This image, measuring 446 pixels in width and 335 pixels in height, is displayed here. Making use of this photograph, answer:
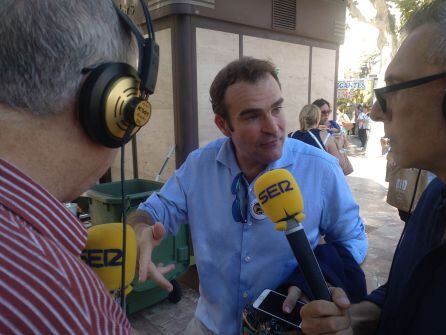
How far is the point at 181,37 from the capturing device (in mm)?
4051

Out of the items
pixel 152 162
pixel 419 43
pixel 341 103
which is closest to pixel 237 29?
pixel 152 162

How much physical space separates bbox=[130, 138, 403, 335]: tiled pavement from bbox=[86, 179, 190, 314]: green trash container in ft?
0.42

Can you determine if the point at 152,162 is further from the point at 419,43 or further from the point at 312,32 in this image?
the point at 419,43

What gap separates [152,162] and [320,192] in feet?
12.0

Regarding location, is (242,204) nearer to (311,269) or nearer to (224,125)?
(224,125)

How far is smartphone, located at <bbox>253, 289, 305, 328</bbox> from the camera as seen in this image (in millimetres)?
1178

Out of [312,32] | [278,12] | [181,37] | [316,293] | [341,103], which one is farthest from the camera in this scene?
[341,103]

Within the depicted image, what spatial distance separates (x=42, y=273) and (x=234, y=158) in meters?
1.30

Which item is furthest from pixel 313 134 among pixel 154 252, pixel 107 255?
pixel 107 255

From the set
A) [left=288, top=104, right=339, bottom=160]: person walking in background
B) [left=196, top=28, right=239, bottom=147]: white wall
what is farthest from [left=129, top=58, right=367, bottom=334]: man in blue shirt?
[left=288, top=104, right=339, bottom=160]: person walking in background

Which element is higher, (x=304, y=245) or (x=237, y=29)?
(x=237, y=29)

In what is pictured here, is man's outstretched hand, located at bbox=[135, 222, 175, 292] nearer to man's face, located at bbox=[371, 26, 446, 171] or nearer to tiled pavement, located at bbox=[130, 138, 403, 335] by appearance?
man's face, located at bbox=[371, 26, 446, 171]

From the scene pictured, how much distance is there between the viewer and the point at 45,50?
0.70m

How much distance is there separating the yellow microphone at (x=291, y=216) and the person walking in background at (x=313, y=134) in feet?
10.5
